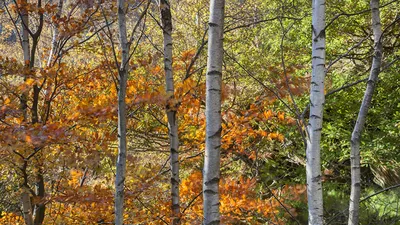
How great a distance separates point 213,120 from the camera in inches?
79.7

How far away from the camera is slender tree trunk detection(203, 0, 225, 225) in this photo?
2.01 m

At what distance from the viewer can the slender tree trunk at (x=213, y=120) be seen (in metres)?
2.01

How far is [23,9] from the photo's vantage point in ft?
12.7

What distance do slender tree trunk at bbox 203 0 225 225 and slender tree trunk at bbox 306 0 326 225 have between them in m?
0.57

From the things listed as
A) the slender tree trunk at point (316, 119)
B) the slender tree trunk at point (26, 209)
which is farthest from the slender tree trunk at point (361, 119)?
the slender tree trunk at point (26, 209)

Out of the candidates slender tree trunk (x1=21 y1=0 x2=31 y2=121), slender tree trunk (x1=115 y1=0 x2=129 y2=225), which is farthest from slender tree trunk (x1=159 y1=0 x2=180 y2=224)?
slender tree trunk (x1=21 y1=0 x2=31 y2=121)

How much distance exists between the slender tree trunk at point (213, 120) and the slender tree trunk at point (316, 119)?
0.57m

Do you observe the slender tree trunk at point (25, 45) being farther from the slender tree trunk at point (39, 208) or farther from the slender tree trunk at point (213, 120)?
the slender tree trunk at point (213, 120)

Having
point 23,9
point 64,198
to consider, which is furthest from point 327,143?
point 23,9

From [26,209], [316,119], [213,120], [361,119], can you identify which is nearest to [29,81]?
[26,209]

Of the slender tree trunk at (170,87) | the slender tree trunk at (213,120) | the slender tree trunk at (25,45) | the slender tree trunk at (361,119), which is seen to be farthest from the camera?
the slender tree trunk at (25,45)

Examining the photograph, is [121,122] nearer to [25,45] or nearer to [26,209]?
[26,209]

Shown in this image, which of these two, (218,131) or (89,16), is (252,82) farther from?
(218,131)

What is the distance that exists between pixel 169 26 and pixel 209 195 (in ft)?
6.36
